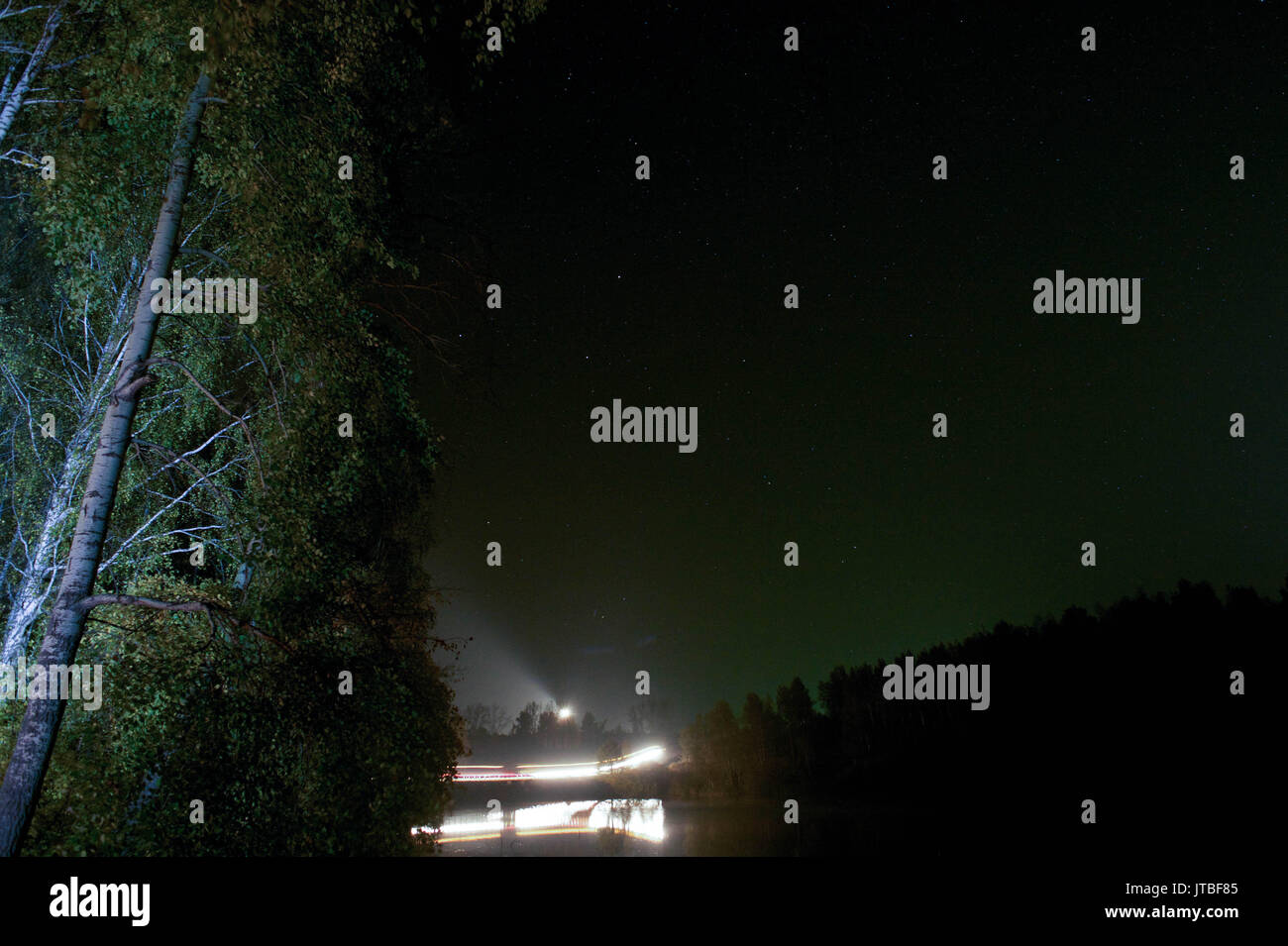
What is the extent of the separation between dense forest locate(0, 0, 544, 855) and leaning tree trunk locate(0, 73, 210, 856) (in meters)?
0.02

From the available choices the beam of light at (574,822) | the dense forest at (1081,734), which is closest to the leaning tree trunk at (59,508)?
the beam of light at (574,822)

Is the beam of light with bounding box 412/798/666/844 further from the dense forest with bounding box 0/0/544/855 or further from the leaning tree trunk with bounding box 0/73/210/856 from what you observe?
the leaning tree trunk with bounding box 0/73/210/856

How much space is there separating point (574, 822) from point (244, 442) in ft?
351

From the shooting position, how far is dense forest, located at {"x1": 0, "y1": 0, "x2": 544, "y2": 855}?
768cm

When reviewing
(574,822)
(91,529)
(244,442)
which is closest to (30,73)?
(244,442)

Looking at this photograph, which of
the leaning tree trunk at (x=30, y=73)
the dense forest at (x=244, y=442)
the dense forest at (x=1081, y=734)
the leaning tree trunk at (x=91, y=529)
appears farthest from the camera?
the dense forest at (x=1081, y=734)

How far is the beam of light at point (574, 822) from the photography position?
83344 mm

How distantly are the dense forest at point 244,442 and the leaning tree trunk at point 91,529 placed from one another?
2 centimetres

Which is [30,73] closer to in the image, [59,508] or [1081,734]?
[59,508]

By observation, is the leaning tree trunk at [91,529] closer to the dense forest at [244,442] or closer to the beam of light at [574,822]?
the dense forest at [244,442]

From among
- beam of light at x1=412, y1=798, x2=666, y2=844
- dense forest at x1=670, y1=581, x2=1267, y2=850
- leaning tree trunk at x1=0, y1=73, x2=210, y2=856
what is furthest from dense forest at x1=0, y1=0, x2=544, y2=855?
dense forest at x1=670, y1=581, x2=1267, y2=850

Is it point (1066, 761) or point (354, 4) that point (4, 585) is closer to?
point (354, 4)
